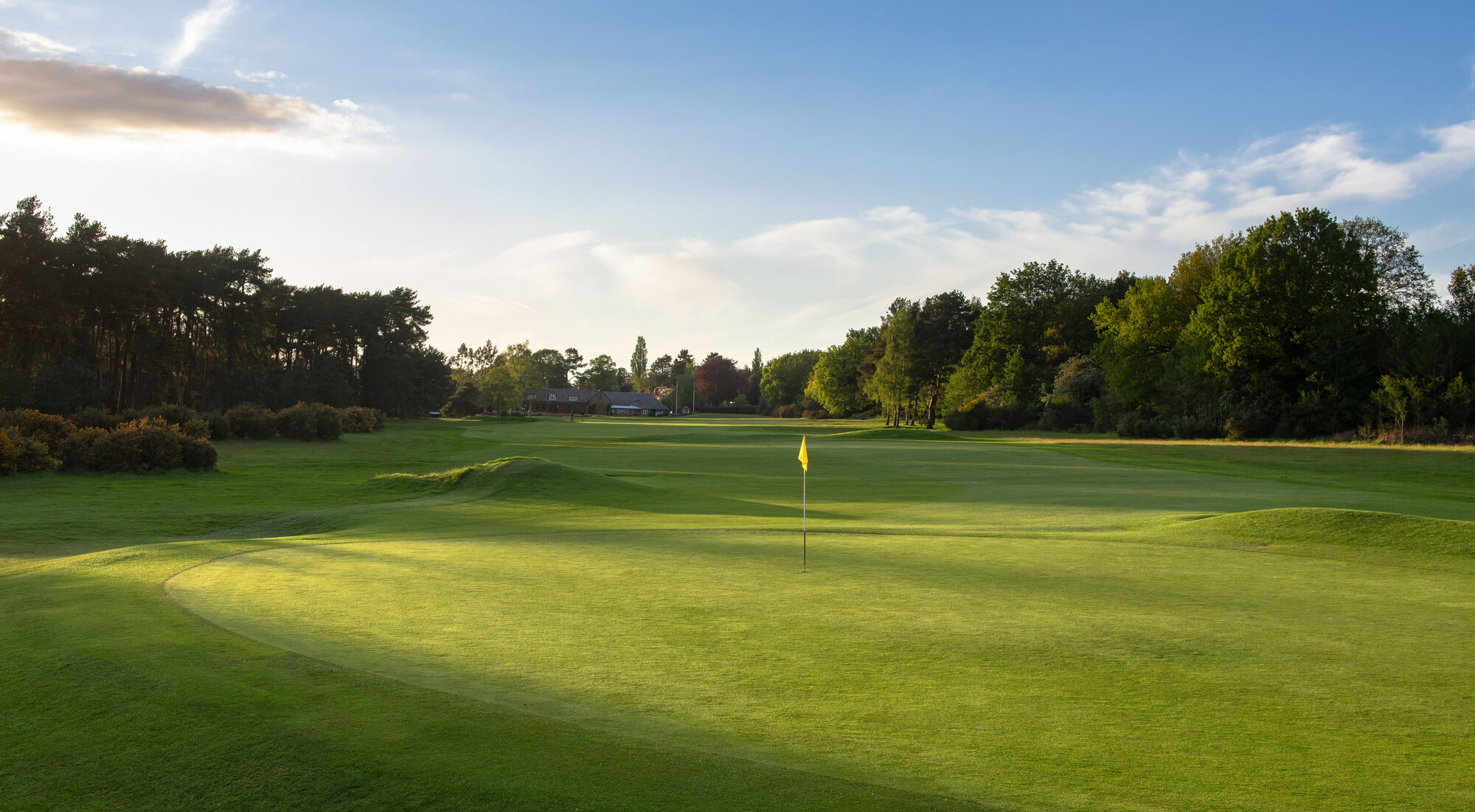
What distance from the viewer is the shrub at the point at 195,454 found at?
29.5 meters

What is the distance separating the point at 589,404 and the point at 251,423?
4889 inches

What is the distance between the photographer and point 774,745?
15.2ft

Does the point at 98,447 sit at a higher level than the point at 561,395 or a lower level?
lower

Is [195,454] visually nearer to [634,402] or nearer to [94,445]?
[94,445]

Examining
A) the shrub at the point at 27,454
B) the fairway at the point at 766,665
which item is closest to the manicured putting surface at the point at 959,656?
the fairway at the point at 766,665

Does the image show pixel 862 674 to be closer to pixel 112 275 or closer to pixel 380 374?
pixel 112 275

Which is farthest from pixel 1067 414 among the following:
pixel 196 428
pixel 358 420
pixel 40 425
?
pixel 40 425

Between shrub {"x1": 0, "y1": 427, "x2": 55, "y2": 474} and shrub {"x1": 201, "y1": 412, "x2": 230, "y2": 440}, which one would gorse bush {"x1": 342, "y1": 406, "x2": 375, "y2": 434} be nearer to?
shrub {"x1": 201, "y1": 412, "x2": 230, "y2": 440}

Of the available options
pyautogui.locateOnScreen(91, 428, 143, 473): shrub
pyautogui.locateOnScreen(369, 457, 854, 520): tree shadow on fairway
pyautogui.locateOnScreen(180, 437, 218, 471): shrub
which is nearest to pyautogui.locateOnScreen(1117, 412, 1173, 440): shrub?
pyautogui.locateOnScreen(369, 457, 854, 520): tree shadow on fairway

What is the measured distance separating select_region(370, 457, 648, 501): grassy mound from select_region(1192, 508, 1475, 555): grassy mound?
15051 millimetres

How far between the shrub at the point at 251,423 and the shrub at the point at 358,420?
31.8 feet

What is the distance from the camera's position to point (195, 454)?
97.5 ft

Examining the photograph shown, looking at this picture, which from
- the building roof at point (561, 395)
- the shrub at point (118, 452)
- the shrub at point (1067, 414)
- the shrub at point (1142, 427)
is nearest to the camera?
the shrub at point (118, 452)

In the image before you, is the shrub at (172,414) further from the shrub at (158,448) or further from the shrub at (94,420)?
the shrub at (158,448)
